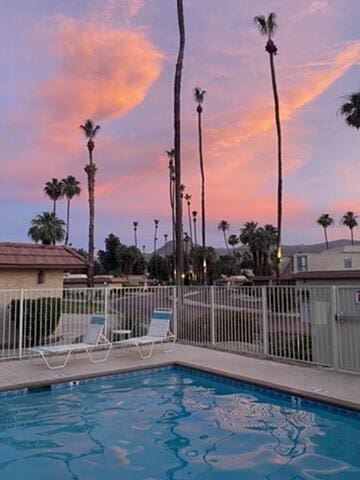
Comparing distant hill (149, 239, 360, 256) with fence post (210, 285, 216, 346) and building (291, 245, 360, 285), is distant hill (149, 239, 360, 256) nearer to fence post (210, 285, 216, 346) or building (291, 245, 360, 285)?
building (291, 245, 360, 285)

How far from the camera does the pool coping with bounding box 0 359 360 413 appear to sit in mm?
6520

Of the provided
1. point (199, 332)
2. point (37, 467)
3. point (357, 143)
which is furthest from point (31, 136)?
point (37, 467)

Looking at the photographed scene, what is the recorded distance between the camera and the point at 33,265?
39.6 ft

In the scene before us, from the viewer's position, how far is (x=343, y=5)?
41.1 ft

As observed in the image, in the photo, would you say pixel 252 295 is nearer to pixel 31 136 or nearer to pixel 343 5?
pixel 343 5

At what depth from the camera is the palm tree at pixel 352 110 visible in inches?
950

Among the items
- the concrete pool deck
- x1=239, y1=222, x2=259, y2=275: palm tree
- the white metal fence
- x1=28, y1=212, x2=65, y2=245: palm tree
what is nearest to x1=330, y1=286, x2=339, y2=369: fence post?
the white metal fence

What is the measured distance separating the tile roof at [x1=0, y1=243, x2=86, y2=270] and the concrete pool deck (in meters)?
3.08

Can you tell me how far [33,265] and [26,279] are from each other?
555 mm

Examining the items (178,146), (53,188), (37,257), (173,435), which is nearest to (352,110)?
(178,146)

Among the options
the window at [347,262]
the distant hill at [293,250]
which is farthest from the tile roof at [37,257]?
the distant hill at [293,250]

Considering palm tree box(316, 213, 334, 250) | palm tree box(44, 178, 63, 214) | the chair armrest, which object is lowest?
the chair armrest

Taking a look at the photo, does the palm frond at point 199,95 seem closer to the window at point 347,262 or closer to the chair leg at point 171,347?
the window at point 347,262

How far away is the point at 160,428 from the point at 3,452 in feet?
6.67
